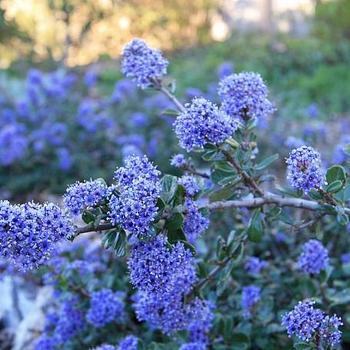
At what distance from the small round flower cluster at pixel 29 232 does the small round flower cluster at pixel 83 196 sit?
53mm

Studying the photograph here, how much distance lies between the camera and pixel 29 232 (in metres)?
1.43

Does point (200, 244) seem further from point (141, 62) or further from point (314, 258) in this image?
point (141, 62)

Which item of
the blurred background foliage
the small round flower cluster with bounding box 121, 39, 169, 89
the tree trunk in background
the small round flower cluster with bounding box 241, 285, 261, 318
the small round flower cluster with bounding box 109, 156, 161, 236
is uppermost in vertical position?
the tree trunk in background

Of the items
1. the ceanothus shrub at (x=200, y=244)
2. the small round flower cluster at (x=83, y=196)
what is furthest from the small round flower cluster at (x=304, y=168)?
the small round flower cluster at (x=83, y=196)

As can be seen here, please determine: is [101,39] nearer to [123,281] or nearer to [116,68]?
[116,68]

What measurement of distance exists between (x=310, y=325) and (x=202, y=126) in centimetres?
54

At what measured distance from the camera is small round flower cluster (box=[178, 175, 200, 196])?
1.75 metres

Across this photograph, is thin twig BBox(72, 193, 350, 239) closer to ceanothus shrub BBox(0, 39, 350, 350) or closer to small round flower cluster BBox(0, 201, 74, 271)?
ceanothus shrub BBox(0, 39, 350, 350)

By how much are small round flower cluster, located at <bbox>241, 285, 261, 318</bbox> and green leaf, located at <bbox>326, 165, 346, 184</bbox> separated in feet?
2.14

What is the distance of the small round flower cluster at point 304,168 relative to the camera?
62.5 inches

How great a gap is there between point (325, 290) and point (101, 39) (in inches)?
419

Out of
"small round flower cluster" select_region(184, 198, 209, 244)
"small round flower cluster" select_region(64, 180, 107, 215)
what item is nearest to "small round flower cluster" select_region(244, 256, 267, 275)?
"small round flower cluster" select_region(184, 198, 209, 244)

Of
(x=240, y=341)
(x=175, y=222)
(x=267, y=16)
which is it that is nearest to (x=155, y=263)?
(x=175, y=222)

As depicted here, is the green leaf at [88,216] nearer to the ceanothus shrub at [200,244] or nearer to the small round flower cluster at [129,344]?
the ceanothus shrub at [200,244]
